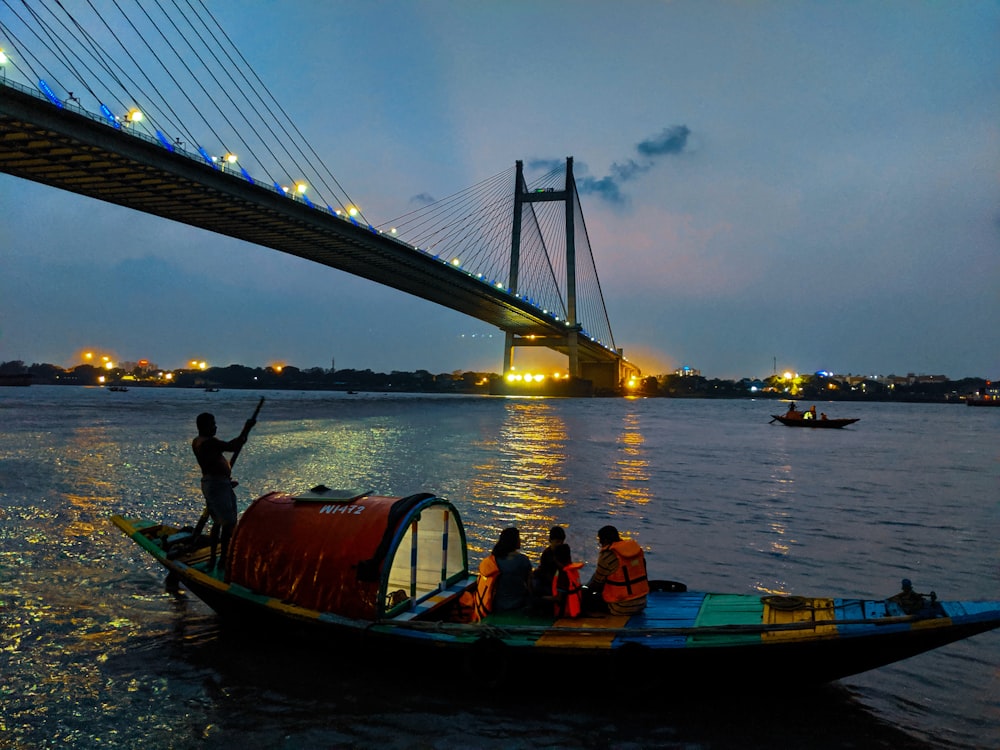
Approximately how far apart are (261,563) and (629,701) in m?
3.25

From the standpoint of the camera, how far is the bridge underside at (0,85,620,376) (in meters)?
28.3

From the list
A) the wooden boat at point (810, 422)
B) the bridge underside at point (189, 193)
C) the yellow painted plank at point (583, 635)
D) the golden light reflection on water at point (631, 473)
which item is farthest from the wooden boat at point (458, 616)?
the wooden boat at point (810, 422)

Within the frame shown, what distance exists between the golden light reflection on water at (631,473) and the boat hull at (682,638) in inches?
392

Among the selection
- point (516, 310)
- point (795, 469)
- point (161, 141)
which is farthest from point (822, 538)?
point (516, 310)

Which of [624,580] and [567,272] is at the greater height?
[567,272]

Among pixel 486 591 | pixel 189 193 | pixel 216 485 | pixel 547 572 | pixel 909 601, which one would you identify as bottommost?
pixel 486 591

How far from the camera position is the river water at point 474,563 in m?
4.86

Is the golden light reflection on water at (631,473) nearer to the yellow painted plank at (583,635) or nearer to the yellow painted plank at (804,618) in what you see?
the yellow painted plank at (804,618)

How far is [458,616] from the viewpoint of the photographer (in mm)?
6016

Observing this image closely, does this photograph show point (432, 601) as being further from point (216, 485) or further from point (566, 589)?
point (216, 485)

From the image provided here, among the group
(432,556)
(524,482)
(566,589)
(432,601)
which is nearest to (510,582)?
(566,589)

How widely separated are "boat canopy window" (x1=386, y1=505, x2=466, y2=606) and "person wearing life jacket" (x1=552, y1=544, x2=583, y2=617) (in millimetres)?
1271

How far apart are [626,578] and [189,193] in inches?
1503

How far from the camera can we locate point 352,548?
5.64 meters
